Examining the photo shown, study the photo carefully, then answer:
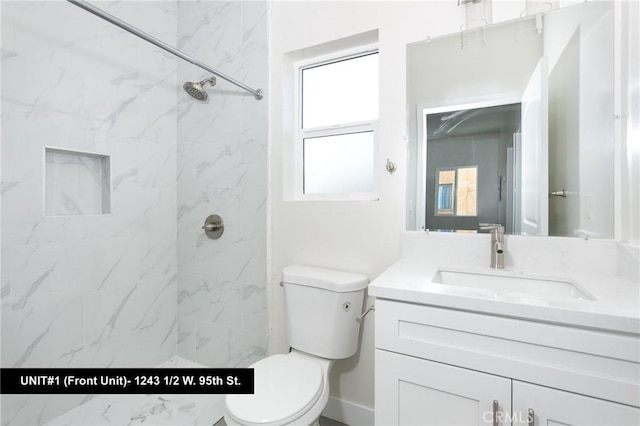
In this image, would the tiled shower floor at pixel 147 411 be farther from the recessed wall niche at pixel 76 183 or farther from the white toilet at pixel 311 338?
the recessed wall niche at pixel 76 183

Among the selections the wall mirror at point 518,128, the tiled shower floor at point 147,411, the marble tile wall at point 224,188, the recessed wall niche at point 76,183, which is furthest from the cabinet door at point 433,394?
the recessed wall niche at point 76,183

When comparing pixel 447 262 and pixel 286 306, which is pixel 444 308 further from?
pixel 286 306

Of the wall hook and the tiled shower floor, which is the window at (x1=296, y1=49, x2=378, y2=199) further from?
the tiled shower floor

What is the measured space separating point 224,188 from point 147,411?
1.22 meters

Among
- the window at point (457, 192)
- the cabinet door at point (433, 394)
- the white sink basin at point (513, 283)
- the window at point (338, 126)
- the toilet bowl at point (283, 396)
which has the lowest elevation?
the toilet bowl at point (283, 396)

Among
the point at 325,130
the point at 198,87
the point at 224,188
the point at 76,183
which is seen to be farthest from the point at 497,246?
the point at 76,183

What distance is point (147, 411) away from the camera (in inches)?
62.8

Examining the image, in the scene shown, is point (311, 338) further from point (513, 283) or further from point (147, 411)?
point (147, 411)

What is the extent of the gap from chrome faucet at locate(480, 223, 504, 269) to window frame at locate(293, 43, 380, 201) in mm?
527

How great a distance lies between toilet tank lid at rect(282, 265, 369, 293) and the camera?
1.33 meters

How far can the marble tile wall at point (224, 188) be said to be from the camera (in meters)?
1.71

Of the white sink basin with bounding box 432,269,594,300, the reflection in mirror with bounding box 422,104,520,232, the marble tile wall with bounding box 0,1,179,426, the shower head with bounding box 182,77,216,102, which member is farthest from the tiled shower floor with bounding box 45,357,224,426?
the shower head with bounding box 182,77,216,102

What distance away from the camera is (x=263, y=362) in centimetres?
130

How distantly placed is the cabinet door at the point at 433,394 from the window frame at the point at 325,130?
80cm
